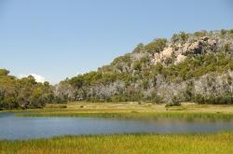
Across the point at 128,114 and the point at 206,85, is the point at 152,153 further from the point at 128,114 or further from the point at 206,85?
the point at 206,85

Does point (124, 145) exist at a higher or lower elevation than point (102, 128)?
lower

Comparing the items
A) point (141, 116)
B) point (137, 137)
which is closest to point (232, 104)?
point (141, 116)

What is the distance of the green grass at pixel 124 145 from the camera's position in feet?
120

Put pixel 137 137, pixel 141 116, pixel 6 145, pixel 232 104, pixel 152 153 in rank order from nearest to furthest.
A: pixel 152 153 < pixel 6 145 < pixel 137 137 < pixel 141 116 < pixel 232 104

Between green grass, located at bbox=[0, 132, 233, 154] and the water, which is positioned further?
the water

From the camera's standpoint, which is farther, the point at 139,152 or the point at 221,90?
the point at 221,90

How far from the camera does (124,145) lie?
40.1 meters

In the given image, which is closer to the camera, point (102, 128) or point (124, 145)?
point (124, 145)

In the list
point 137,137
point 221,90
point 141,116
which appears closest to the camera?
point 137,137

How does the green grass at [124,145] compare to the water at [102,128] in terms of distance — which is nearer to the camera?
the green grass at [124,145]

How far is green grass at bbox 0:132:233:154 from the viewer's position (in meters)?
36.7

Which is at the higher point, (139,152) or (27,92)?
(27,92)

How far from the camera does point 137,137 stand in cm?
4516

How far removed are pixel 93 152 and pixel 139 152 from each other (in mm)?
3703
